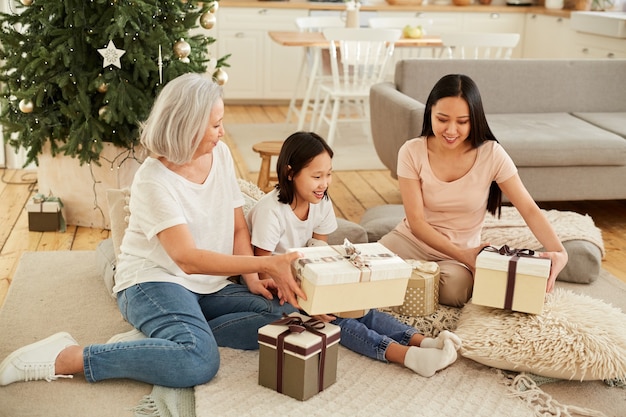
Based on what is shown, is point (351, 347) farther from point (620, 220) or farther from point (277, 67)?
point (277, 67)

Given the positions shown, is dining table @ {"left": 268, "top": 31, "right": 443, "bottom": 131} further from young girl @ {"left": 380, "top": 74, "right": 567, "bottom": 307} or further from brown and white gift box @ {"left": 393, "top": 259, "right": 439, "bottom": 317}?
brown and white gift box @ {"left": 393, "top": 259, "right": 439, "bottom": 317}

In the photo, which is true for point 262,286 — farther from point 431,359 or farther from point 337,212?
point 337,212

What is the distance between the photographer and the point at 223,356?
245 cm

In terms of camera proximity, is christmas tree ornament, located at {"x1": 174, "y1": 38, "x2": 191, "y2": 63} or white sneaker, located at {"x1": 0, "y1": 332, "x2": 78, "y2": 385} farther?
christmas tree ornament, located at {"x1": 174, "y1": 38, "x2": 191, "y2": 63}

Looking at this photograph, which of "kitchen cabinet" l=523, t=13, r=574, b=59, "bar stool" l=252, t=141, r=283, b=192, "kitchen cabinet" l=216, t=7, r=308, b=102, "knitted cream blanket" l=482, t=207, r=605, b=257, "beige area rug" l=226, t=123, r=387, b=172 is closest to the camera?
"knitted cream blanket" l=482, t=207, r=605, b=257

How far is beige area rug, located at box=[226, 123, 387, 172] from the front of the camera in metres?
5.08

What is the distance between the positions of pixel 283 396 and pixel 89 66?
188cm

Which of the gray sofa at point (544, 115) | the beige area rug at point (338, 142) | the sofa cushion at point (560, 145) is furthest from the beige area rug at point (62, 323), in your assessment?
the sofa cushion at point (560, 145)

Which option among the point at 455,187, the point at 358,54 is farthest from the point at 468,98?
the point at 358,54

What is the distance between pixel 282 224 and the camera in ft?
8.63

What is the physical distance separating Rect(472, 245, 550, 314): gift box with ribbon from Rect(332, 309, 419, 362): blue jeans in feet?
0.79

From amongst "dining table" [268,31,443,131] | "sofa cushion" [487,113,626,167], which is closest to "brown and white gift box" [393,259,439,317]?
"sofa cushion" [487,113,626,167]

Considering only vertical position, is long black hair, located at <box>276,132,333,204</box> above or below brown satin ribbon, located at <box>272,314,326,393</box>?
above

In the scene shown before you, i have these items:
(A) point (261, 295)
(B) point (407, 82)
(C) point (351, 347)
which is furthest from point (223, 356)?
(B) point (407, 82)
